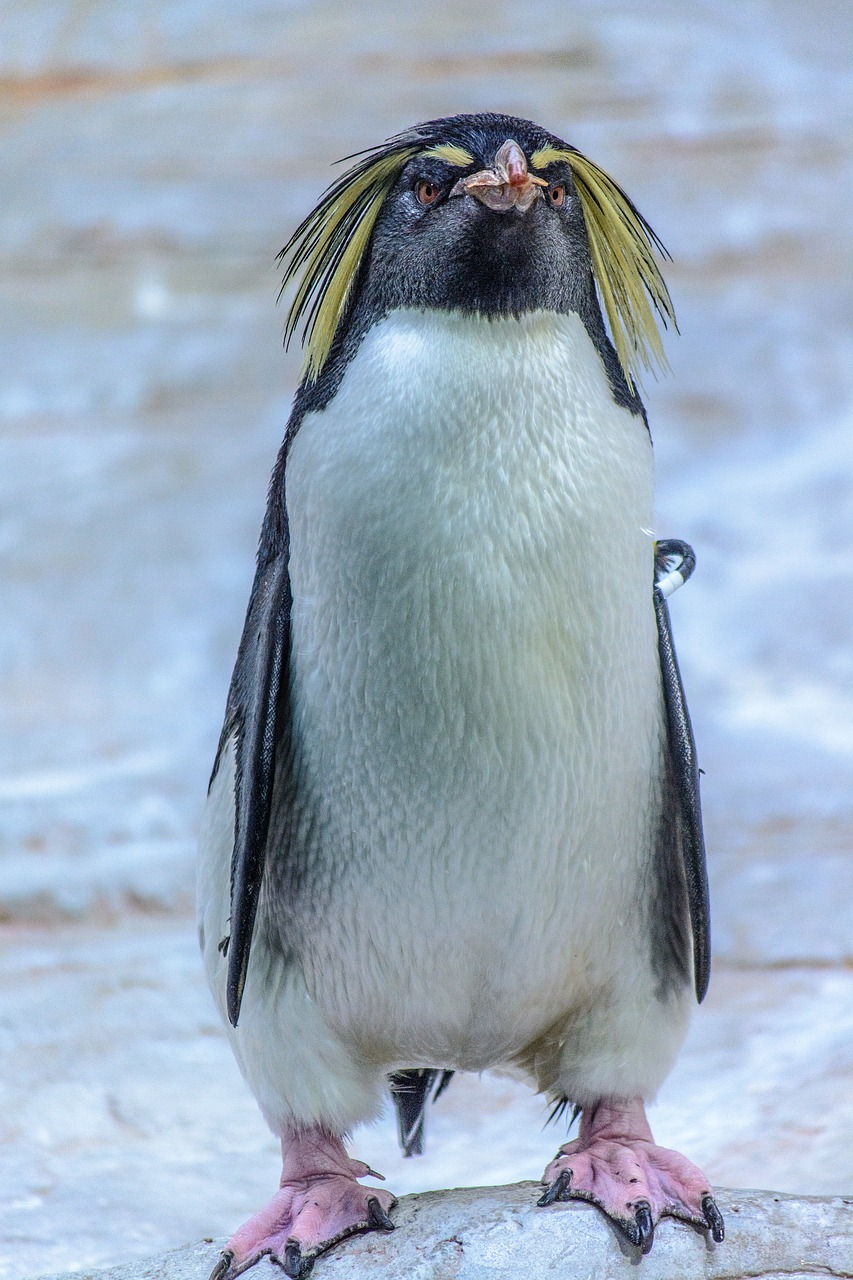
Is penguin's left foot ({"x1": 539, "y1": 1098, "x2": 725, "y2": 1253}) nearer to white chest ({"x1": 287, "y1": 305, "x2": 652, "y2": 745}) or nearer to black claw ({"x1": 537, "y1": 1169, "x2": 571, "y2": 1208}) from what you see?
black claw ({"x1": 537, "y1": 1169, "x2": 571, "y2": 1208})

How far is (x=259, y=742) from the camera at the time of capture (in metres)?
1.40

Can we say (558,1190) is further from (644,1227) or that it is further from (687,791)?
(687,791)

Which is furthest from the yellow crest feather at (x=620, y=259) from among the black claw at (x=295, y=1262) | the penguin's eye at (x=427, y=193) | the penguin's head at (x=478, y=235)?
the black claw at (x=295, y=1262)

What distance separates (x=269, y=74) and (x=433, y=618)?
3.65 meters

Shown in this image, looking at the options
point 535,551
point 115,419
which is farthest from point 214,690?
point 535,551

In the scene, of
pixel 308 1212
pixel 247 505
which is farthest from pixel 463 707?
pixel 247 505

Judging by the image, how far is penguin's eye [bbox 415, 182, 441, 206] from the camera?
4.30 feet

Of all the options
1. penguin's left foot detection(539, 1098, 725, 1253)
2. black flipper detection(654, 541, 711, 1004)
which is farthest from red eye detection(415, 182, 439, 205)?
penguin's left foot detection(539, 1098, 725, 1253)

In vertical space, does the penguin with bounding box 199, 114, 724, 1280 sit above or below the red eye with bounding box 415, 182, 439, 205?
below

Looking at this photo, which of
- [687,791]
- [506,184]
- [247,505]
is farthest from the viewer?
[247,505]

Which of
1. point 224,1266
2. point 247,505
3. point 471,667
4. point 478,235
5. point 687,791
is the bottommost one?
point 224,1266

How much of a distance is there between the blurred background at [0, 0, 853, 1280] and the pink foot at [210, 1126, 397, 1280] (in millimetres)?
487

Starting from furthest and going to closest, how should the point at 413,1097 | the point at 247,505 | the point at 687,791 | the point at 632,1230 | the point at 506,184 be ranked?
the point at 247,505
the point at 413,1097
the point at 687,791
the point at 632,1230
the point at 506,184

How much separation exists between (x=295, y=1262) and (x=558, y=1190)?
246 mm
